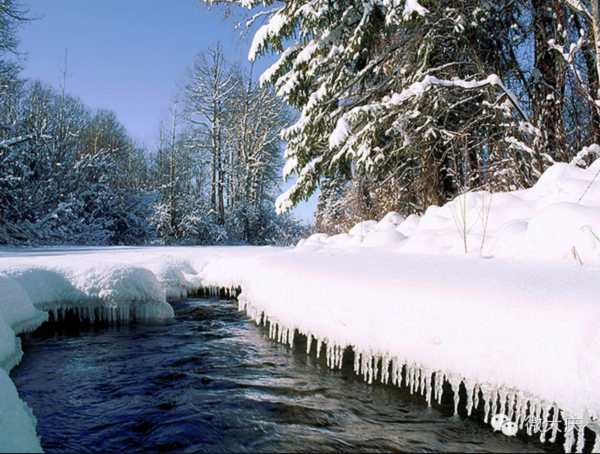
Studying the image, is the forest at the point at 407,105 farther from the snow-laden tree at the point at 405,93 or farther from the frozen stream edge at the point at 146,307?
the frozen stream edge at the point at 146,307

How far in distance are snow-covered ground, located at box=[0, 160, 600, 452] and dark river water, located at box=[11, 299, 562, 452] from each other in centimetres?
20

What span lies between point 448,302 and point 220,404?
1566 millimetres

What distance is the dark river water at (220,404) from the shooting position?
1918mm

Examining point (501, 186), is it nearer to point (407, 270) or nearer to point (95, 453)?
point (407, 270)

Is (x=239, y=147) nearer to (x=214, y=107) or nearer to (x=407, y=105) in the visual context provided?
(x=214, y=107)

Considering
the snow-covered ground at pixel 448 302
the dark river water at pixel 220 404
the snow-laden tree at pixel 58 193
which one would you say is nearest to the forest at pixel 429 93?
the snow-covered ground at pixel 448 302


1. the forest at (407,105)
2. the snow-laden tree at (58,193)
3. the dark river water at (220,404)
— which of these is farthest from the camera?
the snow-laden tree at (58,193)

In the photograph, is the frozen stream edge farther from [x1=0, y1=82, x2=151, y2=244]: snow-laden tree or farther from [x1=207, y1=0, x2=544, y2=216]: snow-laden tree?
[x1=0, y1=82, x2=151, y2=244]: snow-laden tree

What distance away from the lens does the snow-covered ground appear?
140 cm

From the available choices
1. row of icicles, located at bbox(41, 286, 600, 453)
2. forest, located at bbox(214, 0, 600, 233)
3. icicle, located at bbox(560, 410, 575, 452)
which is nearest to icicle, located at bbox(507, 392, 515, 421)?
row of icicles, located at bbox(41, 286, 600, 453)

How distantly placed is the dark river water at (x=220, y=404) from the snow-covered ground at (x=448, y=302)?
0.20 meters

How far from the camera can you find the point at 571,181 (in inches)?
157

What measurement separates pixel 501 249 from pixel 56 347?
4.28 metres

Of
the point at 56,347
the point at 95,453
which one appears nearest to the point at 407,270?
the point at 95,453
